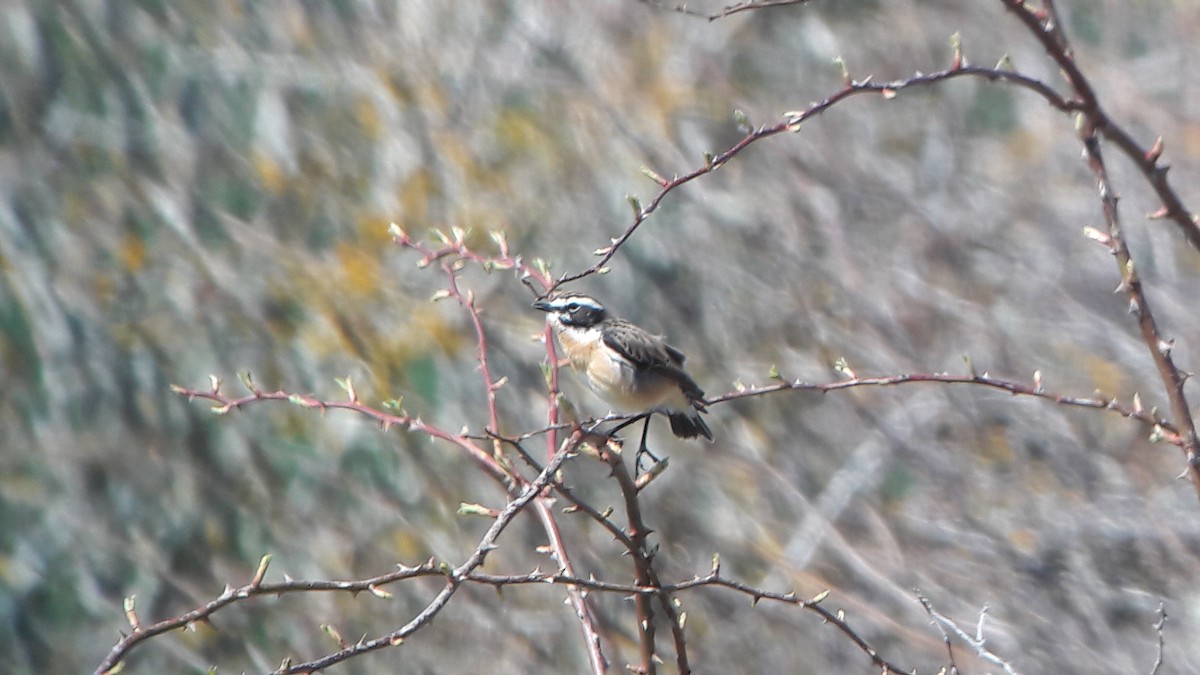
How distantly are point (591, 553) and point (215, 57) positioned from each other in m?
3.01

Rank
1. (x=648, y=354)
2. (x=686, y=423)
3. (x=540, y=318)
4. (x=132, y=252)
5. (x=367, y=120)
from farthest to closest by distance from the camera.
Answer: (x=367, y=120) → (x=540, y=318) → (x=132, y=252) → (x=686, y=423) → (x=648, y=354)

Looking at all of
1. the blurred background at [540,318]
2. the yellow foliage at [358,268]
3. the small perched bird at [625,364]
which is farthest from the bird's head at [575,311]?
the yellow foliage at [358,268]

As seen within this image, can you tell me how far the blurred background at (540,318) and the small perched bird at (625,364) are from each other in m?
2.48

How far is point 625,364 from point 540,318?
2872 mm

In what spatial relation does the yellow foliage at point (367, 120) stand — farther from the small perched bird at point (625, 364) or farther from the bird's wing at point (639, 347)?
the bird's wing at point (639, 347)

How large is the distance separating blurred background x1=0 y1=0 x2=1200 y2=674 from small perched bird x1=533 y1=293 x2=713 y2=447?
248cm

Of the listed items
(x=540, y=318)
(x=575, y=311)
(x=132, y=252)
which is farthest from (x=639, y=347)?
(x=132, y=252)

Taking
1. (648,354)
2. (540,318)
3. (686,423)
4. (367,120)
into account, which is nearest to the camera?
(648,354)

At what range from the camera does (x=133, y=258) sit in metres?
6.36

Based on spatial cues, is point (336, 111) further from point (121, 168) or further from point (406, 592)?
point (406, 592)

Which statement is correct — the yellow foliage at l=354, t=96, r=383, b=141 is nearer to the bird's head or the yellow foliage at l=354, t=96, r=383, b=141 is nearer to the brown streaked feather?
the bird's head

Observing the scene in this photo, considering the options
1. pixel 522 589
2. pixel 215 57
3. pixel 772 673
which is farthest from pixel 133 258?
pixel 772 673

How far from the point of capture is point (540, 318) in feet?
21.9

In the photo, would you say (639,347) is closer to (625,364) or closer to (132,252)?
(625,364)
